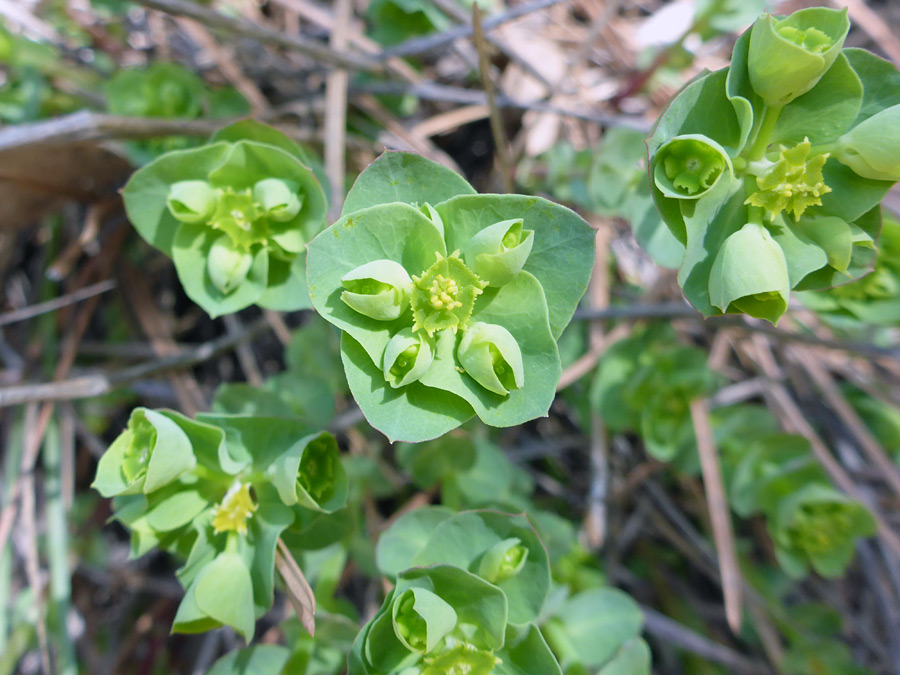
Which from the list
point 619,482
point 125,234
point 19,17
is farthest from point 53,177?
point 619,482

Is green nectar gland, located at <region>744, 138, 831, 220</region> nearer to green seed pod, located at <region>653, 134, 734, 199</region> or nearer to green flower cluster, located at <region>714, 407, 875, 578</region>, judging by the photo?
green seed pod, located at <region>653, 134, 734, 199</region>

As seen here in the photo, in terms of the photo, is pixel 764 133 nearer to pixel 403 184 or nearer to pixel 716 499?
pixel 403 184

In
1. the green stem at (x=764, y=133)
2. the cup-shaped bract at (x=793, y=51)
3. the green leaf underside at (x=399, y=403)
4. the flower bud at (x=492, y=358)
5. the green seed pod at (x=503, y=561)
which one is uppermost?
the cup-shaped bract at (x=793, y=51)

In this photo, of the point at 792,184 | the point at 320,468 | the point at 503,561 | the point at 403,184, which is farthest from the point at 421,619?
the point at 792,184

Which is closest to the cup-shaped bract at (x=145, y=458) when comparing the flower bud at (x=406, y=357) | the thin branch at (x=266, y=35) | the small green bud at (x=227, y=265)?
the small green bud at (x=227, y=265)

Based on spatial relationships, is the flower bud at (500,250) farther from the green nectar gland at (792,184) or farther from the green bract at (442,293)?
the green nectar gland at (792,184)

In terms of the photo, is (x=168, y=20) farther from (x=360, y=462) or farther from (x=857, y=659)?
(x=857, y=659)

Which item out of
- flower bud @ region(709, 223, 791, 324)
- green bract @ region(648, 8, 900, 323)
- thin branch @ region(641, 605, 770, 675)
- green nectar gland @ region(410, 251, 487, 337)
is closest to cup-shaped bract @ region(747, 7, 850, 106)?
green bract @ region(648, 8, 900, 323)
